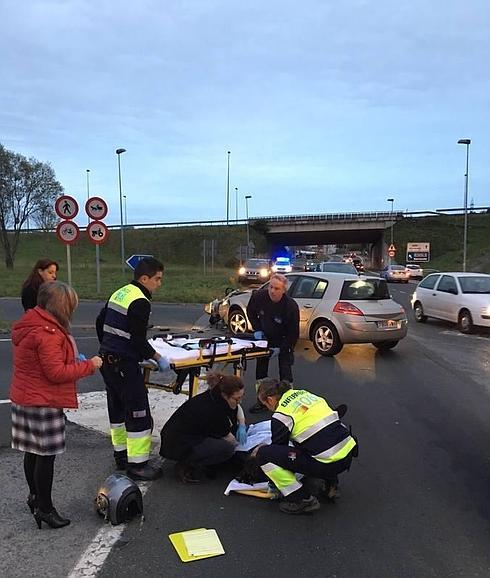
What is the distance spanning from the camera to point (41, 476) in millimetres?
3650

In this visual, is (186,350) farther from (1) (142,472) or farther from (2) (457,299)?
(2) (457,299)

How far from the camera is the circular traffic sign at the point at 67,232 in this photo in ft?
40.7

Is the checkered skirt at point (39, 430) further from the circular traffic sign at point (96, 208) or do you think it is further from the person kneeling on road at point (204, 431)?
the circular traffic sign at point (96, 208)

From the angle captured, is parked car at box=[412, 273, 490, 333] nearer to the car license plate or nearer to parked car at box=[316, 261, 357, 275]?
the car license plate

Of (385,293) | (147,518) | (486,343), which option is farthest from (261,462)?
(486,343)

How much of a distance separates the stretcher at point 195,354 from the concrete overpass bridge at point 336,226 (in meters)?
71.1

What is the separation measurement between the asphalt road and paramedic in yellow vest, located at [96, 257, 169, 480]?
0.31 meters

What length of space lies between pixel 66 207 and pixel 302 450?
10211 mm

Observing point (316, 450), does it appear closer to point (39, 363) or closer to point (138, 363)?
point (138, 363)

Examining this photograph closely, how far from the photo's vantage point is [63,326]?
3.68m

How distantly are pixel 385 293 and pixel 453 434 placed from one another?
5.42 meters

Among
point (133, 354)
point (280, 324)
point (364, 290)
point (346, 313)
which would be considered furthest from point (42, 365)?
point (364, 290)

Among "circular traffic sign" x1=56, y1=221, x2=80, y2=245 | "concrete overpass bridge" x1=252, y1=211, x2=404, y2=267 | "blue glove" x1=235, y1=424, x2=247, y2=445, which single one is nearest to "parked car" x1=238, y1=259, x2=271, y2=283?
"circular traffic sign" x1=56, y1=221, x2=80, y2=245

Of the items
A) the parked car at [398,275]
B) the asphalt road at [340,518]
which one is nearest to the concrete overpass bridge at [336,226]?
the parked car at [398,275]
